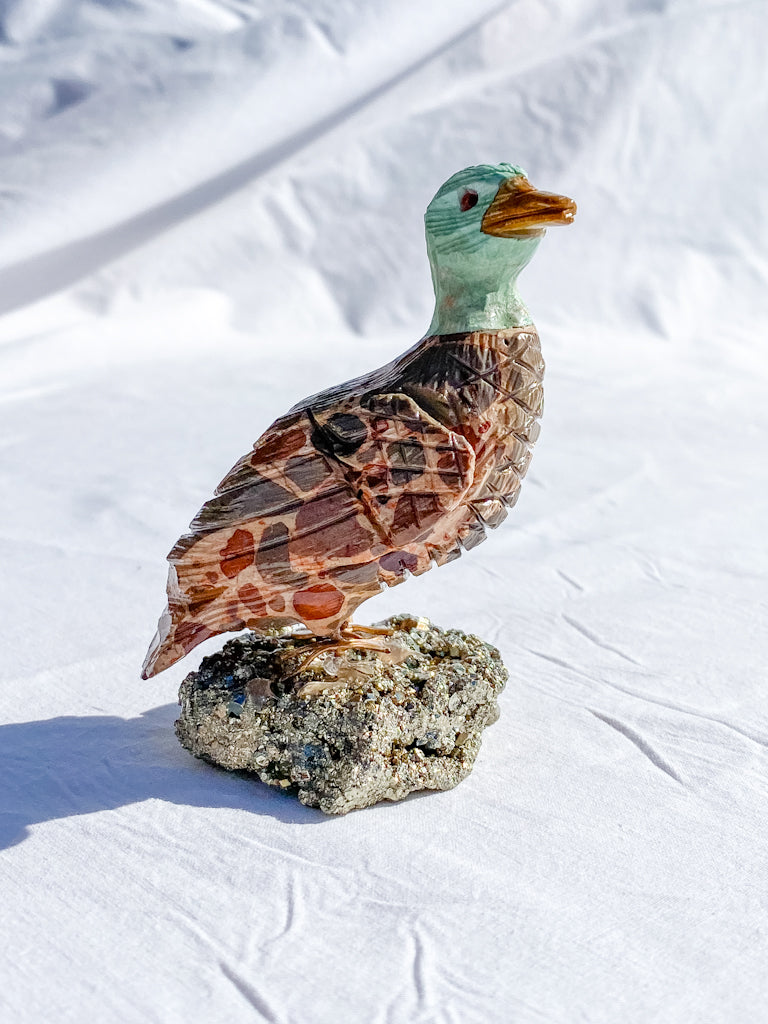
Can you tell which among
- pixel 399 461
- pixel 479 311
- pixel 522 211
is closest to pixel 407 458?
pixel 399 461

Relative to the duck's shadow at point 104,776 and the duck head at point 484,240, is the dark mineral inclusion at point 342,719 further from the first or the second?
the duck head at point 484,240

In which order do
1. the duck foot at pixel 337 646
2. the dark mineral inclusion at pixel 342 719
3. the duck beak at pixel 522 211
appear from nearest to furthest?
the duck beak at pixel 522 211, the dark mineral inclusion at pixel 342 719, the duck foot at pixel 337 646

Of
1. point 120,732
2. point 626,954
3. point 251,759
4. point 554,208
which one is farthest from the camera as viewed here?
point 120,732

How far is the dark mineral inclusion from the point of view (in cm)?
214

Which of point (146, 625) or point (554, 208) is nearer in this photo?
point (554, 208)

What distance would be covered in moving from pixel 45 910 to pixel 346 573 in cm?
72

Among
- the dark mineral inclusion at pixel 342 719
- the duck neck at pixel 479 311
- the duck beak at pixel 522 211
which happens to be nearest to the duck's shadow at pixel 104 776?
the dark mineral inclusion at pixel 342 719

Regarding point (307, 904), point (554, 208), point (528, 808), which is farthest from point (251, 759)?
point (554, 208)

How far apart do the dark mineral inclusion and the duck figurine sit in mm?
121

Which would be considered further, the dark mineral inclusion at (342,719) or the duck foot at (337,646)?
the duck foot at (337,646)

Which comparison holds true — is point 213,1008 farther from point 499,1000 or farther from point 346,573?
point 346,573

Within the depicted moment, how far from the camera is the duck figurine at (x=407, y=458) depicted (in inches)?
80.9

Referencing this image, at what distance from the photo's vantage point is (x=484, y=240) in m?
2.09

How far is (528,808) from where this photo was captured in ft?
7.27
